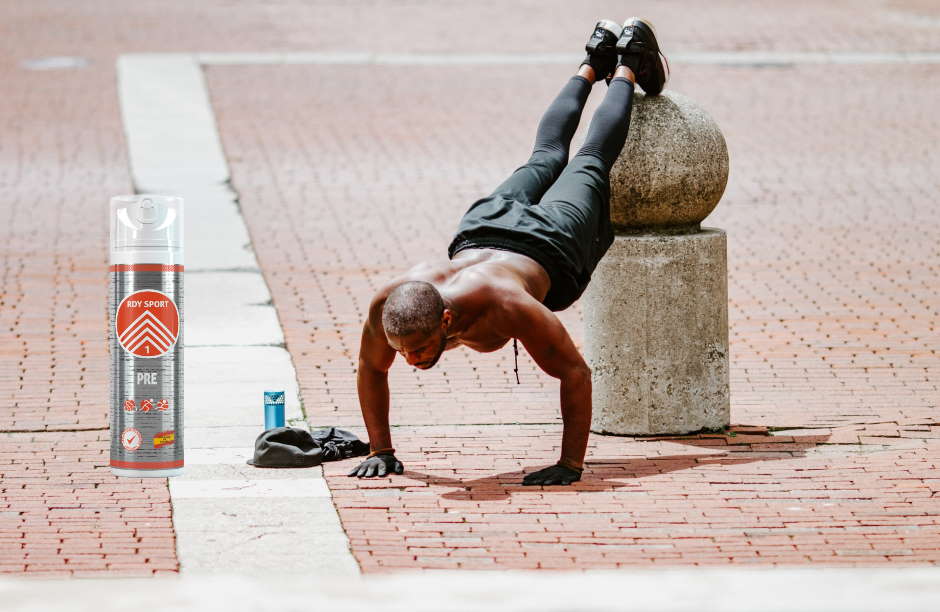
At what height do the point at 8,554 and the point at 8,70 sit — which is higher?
the point at 8,70

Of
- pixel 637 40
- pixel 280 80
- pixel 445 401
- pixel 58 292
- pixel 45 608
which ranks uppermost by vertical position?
pixel 280 80

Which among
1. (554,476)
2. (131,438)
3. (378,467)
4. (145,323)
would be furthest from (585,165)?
(131,438)

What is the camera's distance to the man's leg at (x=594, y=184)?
286 inches

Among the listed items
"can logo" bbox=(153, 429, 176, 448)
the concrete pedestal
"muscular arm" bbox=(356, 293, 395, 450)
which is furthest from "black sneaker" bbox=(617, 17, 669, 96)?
"can logo" bbox=(153, 429, 176, 448)

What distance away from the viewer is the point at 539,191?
7.73m

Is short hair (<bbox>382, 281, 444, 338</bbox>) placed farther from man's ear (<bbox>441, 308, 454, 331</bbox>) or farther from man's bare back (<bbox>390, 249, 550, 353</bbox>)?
man's bare back (<bbox>390, 249, 550, 353</bbox>)

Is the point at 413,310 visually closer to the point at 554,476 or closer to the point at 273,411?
the point at 554,476

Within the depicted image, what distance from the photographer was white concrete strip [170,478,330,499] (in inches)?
262

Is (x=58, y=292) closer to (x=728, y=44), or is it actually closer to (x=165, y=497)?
(x=165, y=497)

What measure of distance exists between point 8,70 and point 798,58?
35.7ft

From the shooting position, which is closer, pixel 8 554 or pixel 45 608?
pixel 45 608

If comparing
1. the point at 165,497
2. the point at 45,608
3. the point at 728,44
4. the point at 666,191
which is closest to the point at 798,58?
the point at 728,44

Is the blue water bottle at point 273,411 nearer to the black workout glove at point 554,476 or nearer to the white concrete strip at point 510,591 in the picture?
the black workout glove at point 554,476

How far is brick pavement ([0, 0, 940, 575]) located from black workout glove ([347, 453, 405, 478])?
18cm
